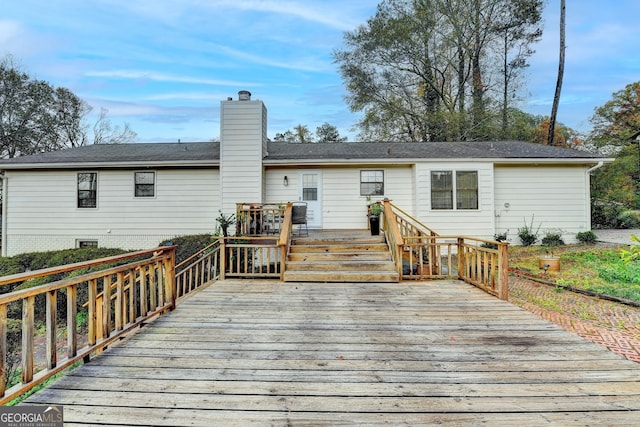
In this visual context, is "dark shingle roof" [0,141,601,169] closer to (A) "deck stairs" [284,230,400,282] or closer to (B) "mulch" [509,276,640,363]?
(A) "deck stairs" [284,230,400,282]

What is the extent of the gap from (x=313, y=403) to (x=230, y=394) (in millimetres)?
608

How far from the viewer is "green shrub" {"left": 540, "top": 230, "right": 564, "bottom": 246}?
10227 mm

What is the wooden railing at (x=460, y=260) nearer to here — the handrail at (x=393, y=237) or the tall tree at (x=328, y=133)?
the handrail at (x=393, y=237)

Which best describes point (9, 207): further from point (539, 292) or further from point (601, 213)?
point (601, 213)

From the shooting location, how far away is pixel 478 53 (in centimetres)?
1766

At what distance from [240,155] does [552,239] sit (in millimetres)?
10720

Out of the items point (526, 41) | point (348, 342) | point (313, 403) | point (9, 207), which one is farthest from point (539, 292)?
point (526, 41)

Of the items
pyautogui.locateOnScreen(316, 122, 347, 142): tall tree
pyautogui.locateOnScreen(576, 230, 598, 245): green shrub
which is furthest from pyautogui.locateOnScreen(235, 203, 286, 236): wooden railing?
pyautogui.locateOnScreen(316, 122, 347, 142): tall tree

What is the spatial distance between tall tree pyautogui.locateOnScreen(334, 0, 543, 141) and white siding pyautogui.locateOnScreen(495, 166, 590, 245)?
7.49m

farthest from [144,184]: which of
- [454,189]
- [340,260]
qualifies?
[454,189]

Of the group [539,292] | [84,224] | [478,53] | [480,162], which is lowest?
[539,292]

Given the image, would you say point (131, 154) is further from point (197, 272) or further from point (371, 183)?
point (371, 183)

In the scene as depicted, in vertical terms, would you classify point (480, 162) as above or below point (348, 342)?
above

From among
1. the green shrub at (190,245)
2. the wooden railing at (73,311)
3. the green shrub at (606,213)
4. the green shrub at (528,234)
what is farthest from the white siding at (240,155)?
the green shrub at (606,213)
